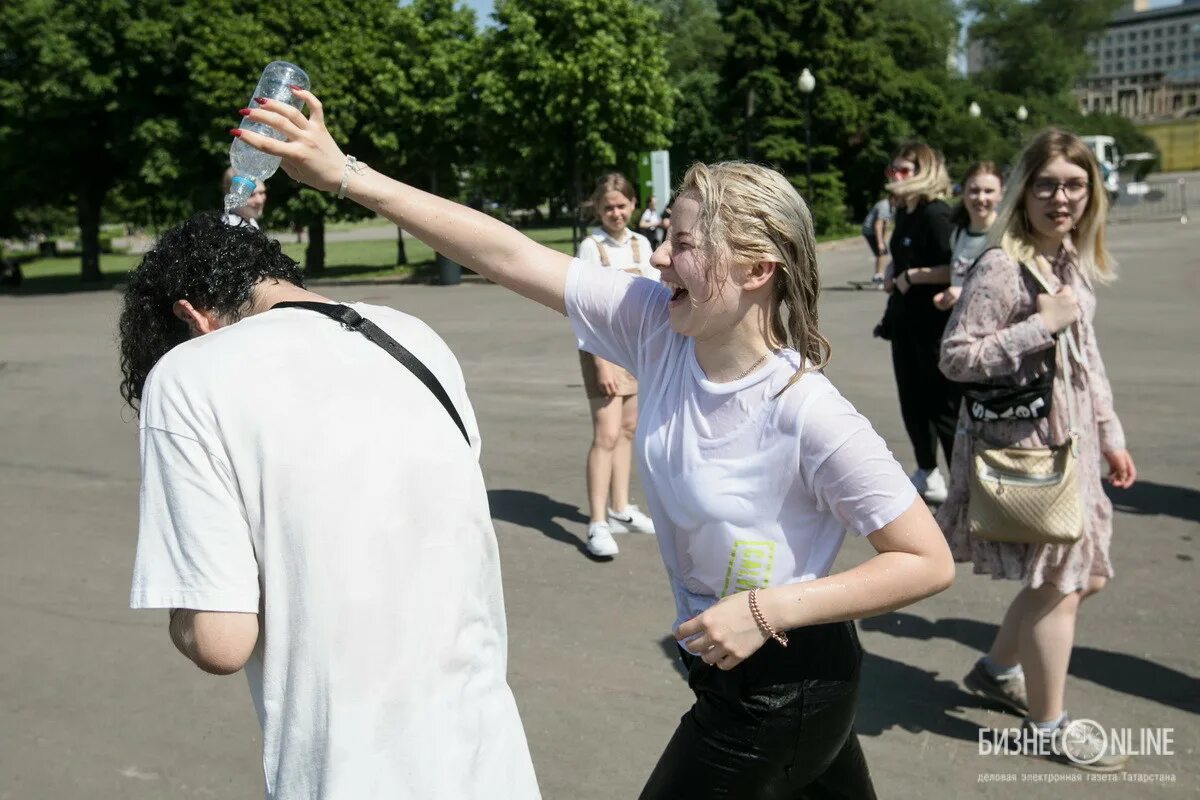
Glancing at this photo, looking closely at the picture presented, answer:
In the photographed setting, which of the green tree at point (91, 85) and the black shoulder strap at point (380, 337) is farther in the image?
the green tree at point (91, 85)

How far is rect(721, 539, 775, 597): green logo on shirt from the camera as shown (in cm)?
230

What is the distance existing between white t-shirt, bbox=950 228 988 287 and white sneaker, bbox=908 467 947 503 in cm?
117

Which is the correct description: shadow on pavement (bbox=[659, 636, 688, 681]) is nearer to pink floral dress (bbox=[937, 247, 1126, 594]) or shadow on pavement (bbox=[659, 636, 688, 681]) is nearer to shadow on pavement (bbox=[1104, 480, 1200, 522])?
pink floral dress (bbox=[937, 247, 1126, 594])

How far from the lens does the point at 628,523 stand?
6773mm

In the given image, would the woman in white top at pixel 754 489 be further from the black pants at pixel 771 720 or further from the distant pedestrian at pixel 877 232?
the distant pedestrian at pixel 877 232

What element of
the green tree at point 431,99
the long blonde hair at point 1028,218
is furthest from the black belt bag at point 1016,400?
the green tree at point 431,99

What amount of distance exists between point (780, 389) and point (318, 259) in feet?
101

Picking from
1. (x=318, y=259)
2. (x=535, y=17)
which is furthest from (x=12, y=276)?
(x=535, y=17)

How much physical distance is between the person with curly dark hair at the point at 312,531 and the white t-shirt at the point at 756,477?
446 mm

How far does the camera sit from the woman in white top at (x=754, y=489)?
217 centimetres

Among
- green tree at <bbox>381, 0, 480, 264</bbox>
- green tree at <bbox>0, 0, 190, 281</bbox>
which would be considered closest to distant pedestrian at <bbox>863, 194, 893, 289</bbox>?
green tree at <bbox>381, 0, 480, 264</bbox>

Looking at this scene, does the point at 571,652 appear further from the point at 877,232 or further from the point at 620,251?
the point at 877,232

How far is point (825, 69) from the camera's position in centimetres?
4653

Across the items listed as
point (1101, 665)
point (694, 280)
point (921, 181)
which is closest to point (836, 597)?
point (694, 280)
